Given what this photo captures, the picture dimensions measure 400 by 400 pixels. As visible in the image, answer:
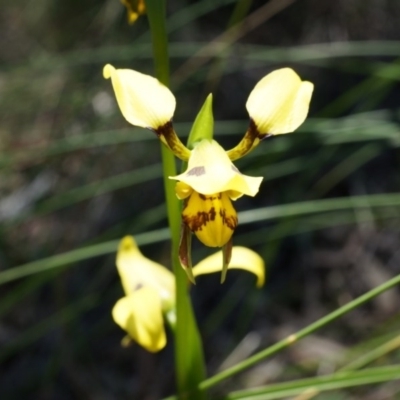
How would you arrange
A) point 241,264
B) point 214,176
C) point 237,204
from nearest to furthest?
point 214,176
point 241,264
point 237,204

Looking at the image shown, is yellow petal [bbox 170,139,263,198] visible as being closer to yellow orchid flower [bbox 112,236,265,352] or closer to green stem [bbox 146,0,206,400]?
green stem [bbox 146,0,206,400]

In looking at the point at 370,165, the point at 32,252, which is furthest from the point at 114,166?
the point at 370,165

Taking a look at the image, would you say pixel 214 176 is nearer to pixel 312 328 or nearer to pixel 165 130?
pixel 165 130

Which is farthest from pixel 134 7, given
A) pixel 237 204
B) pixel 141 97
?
pixel 237 204

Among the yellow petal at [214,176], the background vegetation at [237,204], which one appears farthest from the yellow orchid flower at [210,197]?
the background vegetation at [237,204]

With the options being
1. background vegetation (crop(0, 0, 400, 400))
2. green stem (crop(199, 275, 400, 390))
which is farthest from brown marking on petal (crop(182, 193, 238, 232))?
background vegetation (crop(0, 0, 400, 400))

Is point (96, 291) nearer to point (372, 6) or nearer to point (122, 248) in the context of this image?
point (122, 248)
